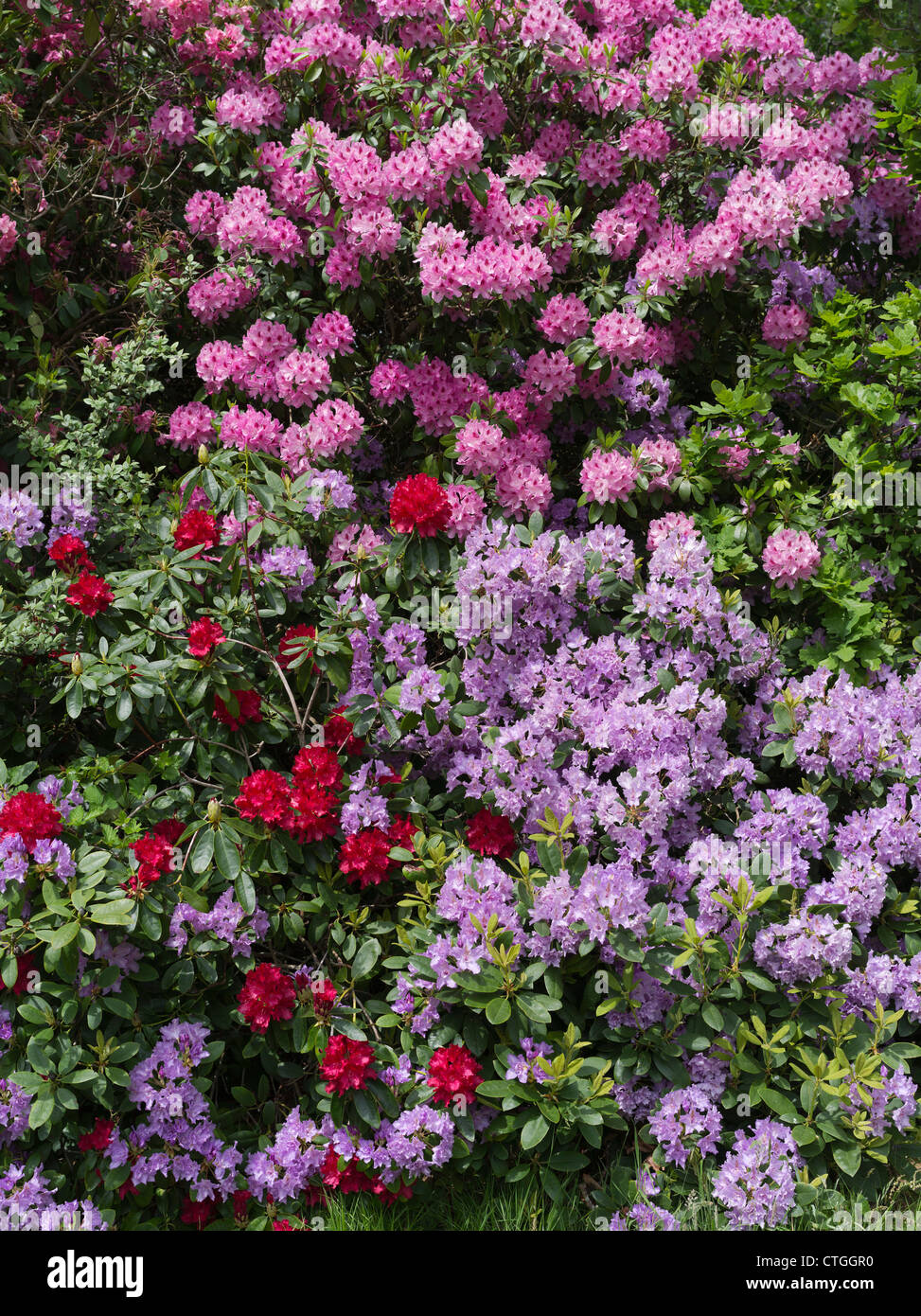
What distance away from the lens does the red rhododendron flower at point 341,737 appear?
2.95 meters

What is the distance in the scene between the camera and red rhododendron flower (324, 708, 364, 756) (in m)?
2.95

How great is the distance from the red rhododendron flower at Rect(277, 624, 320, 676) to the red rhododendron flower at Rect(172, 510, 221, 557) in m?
0.32

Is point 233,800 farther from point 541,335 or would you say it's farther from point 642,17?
point 642,17

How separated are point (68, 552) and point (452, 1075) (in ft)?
5.29

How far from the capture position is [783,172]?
13.1 ft

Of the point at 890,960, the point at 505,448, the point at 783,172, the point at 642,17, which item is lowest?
the point at 890,960

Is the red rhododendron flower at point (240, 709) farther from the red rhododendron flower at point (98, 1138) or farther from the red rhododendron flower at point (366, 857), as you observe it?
the red rhododendron flower at point (98, 1138)

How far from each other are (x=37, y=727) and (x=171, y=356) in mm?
1320

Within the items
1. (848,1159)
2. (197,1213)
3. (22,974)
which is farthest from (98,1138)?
(848,1159)

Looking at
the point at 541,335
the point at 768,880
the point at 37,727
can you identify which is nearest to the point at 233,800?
the point at 37,727

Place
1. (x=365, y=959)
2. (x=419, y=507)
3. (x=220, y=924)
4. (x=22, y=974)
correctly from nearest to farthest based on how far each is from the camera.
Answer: (x=22, y=974), (x=220, y=924), (x=365, y=959), (x=419, y=507)

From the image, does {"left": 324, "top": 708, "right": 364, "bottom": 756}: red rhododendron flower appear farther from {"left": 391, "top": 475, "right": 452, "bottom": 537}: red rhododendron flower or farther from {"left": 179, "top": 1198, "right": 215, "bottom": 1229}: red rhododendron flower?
{"left": 179, "top": 1198, "right": 215, "bottom": 1229}: red rhododendron flower

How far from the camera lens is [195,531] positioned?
9.70 feet

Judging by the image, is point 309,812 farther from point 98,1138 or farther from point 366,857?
point 98,1138
